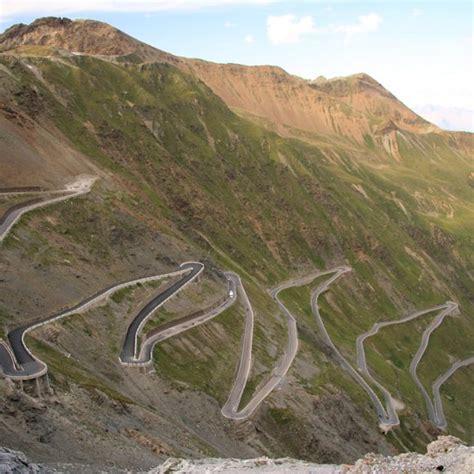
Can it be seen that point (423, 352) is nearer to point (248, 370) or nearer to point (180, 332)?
point (248, 370)

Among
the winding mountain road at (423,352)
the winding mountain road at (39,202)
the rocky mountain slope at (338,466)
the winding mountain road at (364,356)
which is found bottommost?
the winding mountain road at (423,352)

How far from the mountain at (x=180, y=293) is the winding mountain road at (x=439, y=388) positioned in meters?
2.04

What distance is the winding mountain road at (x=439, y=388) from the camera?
402 ft

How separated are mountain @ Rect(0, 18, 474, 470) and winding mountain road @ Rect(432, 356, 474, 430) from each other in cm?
204

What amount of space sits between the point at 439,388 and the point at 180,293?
8675 cm

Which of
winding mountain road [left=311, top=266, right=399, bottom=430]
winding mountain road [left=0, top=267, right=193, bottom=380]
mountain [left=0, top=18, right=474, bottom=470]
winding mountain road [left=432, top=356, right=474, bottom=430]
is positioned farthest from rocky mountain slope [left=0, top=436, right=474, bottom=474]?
winding mountain road [left=432, top=356, right=474, bottom=430]

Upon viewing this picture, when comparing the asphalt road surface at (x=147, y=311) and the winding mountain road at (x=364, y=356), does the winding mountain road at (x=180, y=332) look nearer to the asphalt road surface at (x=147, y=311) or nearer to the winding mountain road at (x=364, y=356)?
the asphalt road surface at (x=147, y=311)

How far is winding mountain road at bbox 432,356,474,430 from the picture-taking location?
122381 millimetres

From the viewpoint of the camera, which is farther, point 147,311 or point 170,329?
point 147,311

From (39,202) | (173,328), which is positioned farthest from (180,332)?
(39,202)

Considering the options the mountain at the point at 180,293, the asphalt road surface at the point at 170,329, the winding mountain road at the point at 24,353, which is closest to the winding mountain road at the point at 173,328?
the asphalt road surface at the point at 170,329

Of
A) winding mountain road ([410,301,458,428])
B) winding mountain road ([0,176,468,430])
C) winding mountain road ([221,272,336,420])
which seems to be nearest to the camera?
winding mountain road ([0,176,468,430])

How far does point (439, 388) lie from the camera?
469 feet

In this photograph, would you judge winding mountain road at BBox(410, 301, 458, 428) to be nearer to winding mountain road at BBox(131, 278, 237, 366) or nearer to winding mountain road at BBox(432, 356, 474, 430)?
winding mountain road at BBox(432, 356, 474, 430)
